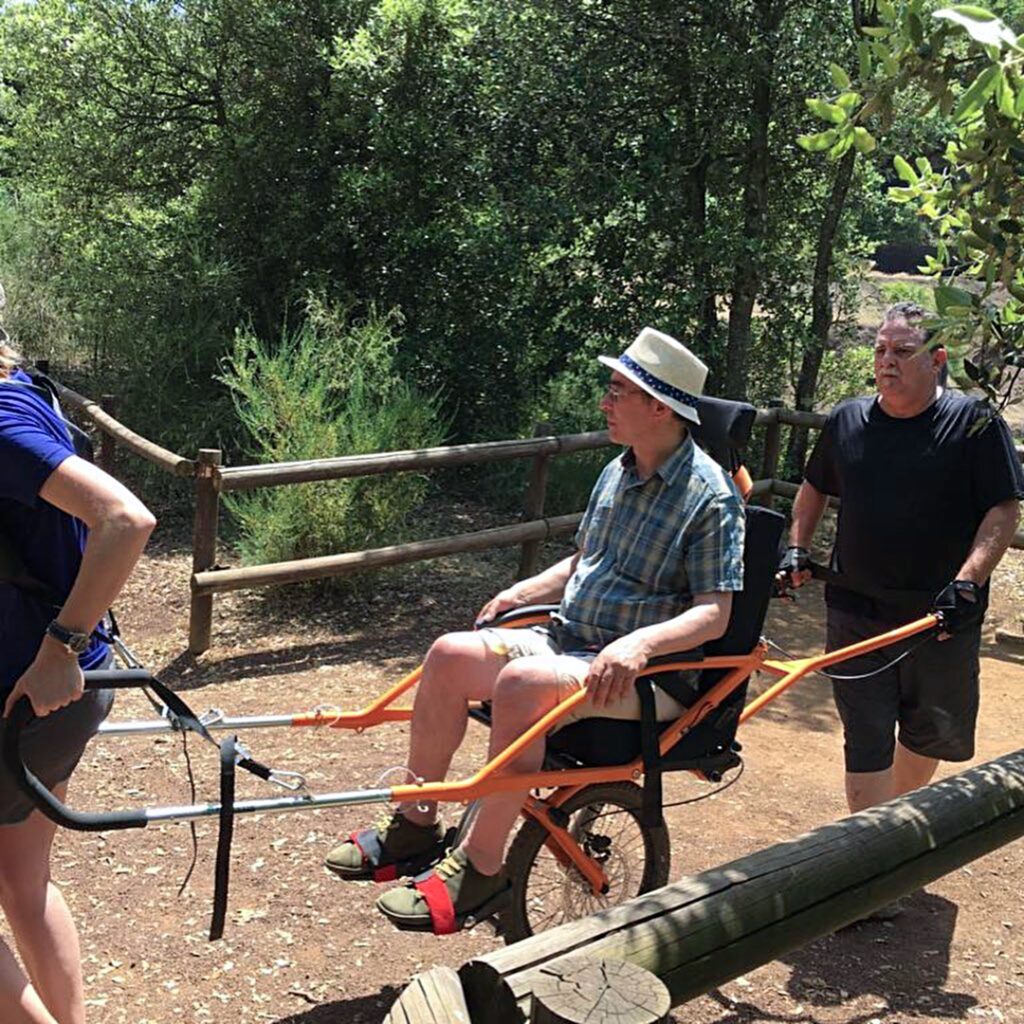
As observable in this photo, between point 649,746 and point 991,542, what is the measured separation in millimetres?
1296

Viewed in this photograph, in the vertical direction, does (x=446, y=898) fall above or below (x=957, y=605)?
below

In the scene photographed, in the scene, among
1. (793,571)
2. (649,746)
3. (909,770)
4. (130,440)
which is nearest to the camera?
(649,746)

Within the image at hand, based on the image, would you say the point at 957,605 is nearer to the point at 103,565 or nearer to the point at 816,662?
the point at 816,662

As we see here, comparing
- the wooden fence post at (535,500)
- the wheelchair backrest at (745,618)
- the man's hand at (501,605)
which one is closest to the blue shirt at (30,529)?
the man's hand at (501,605)

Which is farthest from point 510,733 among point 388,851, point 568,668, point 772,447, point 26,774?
point 772,447

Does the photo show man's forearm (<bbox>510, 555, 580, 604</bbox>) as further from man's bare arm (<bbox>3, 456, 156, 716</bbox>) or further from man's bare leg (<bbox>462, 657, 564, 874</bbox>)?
man's bare arm (<bbox>3, 456, 156, 716</bbox>)

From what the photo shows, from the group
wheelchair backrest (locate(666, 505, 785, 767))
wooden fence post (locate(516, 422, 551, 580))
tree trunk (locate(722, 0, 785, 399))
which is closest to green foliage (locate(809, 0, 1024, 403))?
wheelchair backrest (locate(666, 505, 785, 767))

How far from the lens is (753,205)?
9.52m

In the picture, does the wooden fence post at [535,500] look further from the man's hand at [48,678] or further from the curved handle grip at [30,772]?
the man's hand at [48,678]

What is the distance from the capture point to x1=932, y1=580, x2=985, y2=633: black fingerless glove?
3609mm

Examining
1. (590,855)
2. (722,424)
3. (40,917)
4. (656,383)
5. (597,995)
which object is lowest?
(590,855)

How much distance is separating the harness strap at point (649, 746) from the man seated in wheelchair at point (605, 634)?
50 mm

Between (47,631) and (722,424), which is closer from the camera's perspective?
(47,631)

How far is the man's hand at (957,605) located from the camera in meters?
3.61
